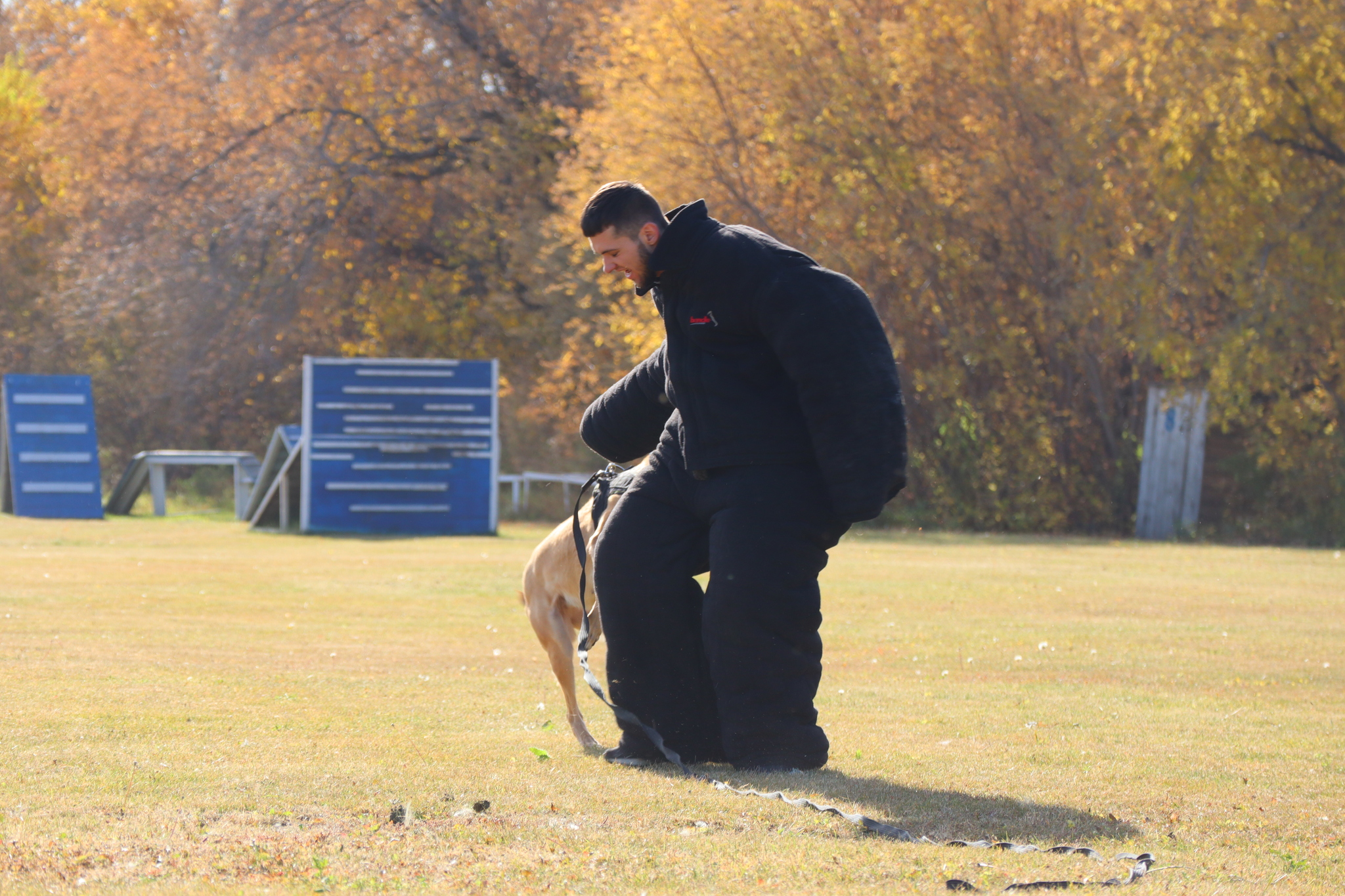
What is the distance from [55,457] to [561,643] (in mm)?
16991

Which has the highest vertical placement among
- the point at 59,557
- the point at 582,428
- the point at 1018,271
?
the point at 1018,271

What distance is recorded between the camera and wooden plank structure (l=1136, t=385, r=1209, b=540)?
2036 cm

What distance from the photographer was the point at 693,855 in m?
3.82

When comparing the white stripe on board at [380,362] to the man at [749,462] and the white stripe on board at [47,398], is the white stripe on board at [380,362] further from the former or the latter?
the man at [749,462]

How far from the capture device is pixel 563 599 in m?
6.08

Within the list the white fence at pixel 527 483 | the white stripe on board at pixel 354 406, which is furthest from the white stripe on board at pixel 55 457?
the white fence at pixel 527 483

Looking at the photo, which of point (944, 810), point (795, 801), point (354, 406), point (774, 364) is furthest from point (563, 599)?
point (354, 406)

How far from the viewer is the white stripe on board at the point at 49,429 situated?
69.4 ft

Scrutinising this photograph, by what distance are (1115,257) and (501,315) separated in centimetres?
1237

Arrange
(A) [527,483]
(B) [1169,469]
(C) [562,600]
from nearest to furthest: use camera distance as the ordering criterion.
A: 1. (C) [562,600]
2. (B) [1169,469]
3. (A) [527,483]

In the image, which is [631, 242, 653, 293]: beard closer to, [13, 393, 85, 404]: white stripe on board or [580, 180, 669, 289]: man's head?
[580, 180, 669, 289]: man's head

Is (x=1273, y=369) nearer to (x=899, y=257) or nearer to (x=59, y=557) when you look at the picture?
(x=899, y=257)

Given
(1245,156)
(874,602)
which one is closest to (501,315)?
(1245,156)

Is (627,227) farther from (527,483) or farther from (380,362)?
(527,483)
